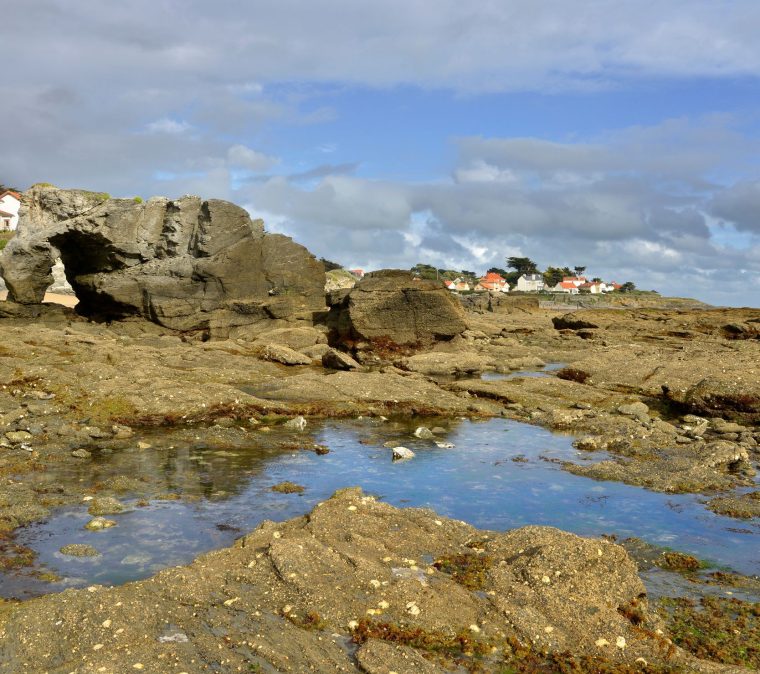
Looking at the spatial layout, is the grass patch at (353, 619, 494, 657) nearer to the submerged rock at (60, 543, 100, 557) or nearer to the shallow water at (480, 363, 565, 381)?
the submerged rock at (60, 543, 100, 557)

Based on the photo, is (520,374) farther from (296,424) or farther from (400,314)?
(296,424)

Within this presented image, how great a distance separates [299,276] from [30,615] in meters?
42.7

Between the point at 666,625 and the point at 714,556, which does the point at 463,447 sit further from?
the point at 666,625

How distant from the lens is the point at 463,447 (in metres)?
20.8

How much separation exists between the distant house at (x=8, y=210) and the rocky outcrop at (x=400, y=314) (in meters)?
96.7

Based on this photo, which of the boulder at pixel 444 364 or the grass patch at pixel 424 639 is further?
the boulder at pixel 444 364

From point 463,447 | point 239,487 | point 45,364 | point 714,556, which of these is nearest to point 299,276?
point 45,364

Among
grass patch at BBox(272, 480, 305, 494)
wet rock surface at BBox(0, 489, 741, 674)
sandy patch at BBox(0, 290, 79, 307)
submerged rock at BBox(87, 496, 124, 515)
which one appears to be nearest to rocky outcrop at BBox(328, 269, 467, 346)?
grass patch at BBox(272, 480, 305, 494)

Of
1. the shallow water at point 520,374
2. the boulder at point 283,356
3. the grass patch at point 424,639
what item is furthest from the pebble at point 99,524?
the shallow water at point 520,374

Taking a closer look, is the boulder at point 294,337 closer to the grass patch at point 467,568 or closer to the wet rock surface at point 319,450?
the wet rock surface at point 319,450

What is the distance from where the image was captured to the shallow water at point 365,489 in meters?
11.9

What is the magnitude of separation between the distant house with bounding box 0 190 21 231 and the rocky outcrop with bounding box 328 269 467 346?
96.7 meters

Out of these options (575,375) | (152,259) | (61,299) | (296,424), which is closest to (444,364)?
(575,375)

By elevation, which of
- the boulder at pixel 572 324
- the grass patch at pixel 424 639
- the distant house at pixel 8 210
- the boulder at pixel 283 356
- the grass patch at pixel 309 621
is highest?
the distant house at pixel 8 210
